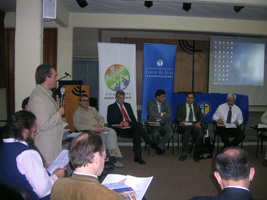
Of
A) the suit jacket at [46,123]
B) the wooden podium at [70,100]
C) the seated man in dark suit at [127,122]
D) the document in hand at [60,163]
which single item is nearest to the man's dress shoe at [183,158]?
the seated man in dark suit at [127,122]

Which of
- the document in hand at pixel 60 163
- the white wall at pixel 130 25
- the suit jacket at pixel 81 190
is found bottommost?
the document in hand at pixel 60 163

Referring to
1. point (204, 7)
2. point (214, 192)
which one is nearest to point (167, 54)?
point (204, 7)

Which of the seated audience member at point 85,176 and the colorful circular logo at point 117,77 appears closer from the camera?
the seated audience member at point 85,176

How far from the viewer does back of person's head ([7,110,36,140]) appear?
1.74m

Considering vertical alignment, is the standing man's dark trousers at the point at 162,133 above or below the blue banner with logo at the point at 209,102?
below

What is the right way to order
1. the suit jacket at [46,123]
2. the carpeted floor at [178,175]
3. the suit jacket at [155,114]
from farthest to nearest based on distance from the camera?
the suit jacket at [155,114] → the carpeted floor at [178,175] → the suit jacket at [46,123]

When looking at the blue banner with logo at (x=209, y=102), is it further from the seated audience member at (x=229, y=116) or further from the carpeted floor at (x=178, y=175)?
the carpeted floor at (x=178, y=175)

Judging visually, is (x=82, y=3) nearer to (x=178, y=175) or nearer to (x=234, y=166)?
(x=178, y=175)

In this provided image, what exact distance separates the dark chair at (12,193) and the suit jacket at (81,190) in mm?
457

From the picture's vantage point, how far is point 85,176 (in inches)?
46.4

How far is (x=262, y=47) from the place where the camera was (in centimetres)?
910

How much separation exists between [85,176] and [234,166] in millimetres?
731

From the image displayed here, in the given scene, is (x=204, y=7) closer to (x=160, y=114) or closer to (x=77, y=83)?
(x=160, y=114)

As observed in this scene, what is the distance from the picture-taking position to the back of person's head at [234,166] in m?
1.24
